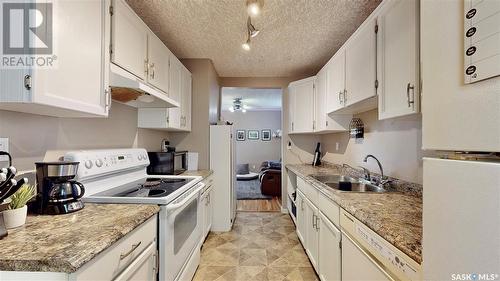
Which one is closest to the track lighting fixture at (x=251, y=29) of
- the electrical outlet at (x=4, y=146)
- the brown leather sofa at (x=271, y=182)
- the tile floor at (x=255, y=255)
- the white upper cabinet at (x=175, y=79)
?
the white upper cabinet at (x=175, y=79)

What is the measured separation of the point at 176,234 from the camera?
1537 mm

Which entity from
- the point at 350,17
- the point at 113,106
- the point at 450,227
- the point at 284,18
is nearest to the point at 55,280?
the point at 450,227

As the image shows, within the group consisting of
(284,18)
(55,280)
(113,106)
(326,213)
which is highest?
(284,18)

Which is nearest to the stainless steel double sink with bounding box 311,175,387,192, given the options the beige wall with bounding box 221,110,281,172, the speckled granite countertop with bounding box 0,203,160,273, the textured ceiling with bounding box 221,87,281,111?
the speckled granite countertop with bounding box 0,203,160,273

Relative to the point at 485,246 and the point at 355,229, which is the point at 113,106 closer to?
the point at 355,229

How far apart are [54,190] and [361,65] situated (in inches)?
85.6

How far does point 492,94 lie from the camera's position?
0.45 meters

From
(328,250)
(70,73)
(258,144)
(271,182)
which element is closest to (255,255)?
(328,250)

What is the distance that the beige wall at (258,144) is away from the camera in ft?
26.1

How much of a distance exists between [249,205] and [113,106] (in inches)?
124

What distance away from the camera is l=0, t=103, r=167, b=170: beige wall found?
114 cm

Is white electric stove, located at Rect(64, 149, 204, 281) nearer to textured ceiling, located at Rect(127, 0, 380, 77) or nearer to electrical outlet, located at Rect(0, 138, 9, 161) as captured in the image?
electrical outlet, located at Rect(0, 138, 9, 161)

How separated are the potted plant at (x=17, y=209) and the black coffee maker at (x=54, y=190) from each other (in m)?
0.09

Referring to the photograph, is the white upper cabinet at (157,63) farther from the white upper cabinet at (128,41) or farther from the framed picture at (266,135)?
the framed picture at (266,135)
